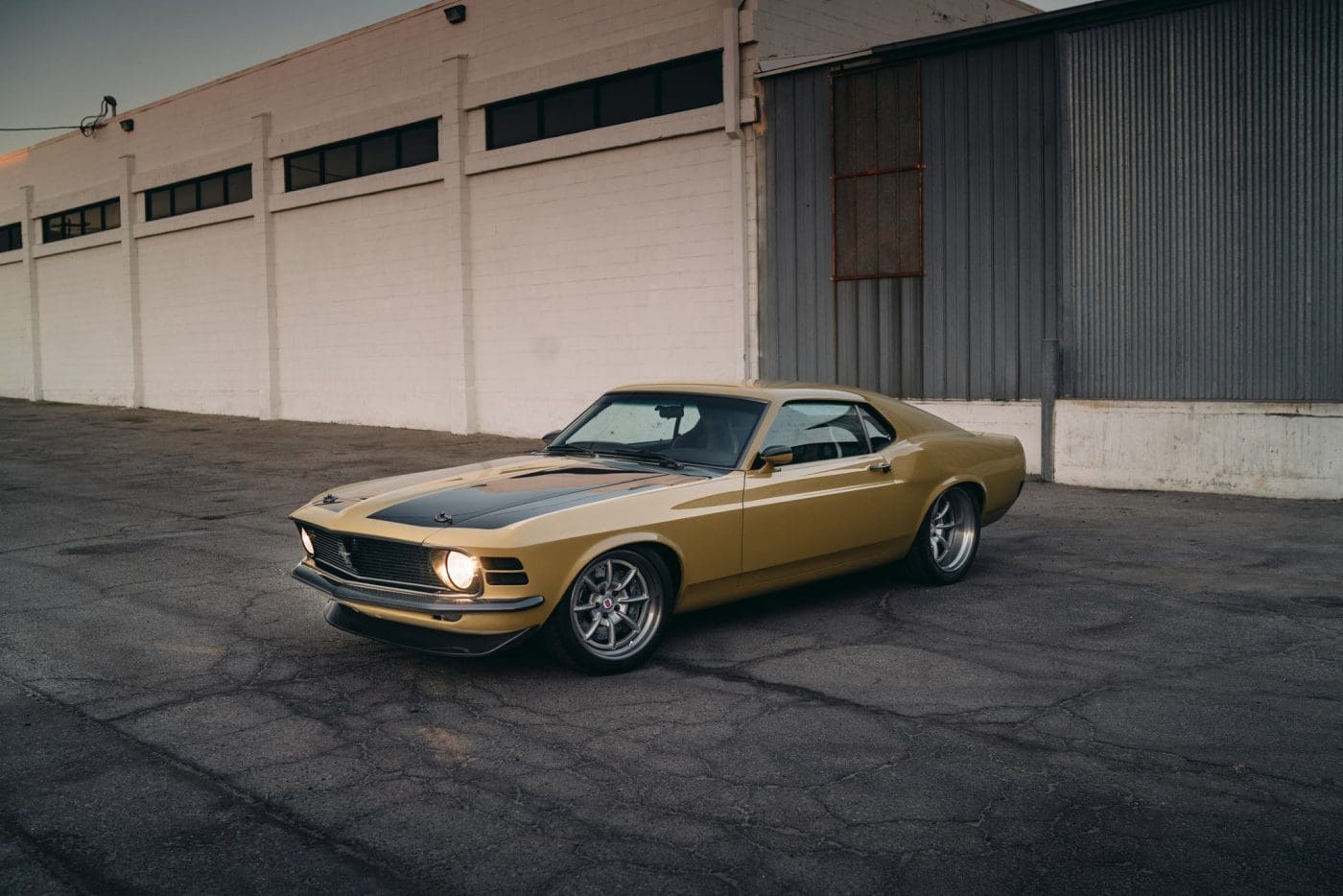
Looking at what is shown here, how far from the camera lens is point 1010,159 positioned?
1261 cm

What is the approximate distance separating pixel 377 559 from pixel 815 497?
7.41 ft

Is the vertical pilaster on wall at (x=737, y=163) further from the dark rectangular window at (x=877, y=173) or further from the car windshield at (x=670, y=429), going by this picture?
the car windshield at (x=670, y=429)

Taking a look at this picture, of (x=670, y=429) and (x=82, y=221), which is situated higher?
(x=82, y=221)

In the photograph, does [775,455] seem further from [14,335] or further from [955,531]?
[14,335]

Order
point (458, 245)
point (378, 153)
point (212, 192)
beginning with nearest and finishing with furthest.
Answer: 1. point (458, 245)
2. point (378, 153)
3. point (212, 192)

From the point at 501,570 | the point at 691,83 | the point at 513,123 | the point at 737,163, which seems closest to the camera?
the point at 501,570

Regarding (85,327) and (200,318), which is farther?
(85,327)

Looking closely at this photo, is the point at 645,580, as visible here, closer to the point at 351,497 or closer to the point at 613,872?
the point at 351,497

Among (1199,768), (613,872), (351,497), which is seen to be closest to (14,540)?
(351,497)

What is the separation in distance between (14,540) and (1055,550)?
797cm

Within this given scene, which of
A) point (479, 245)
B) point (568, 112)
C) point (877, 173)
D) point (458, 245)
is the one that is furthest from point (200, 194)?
point (877, 173)

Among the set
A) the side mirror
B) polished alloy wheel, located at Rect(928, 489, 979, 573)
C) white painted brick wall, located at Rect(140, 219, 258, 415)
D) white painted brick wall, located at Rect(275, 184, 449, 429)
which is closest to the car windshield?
the side mirror

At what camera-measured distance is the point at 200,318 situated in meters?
25.5

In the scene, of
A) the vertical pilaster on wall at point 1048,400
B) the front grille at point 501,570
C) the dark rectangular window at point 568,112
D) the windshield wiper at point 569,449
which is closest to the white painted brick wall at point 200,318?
the dark rectangular window at point 568,112
